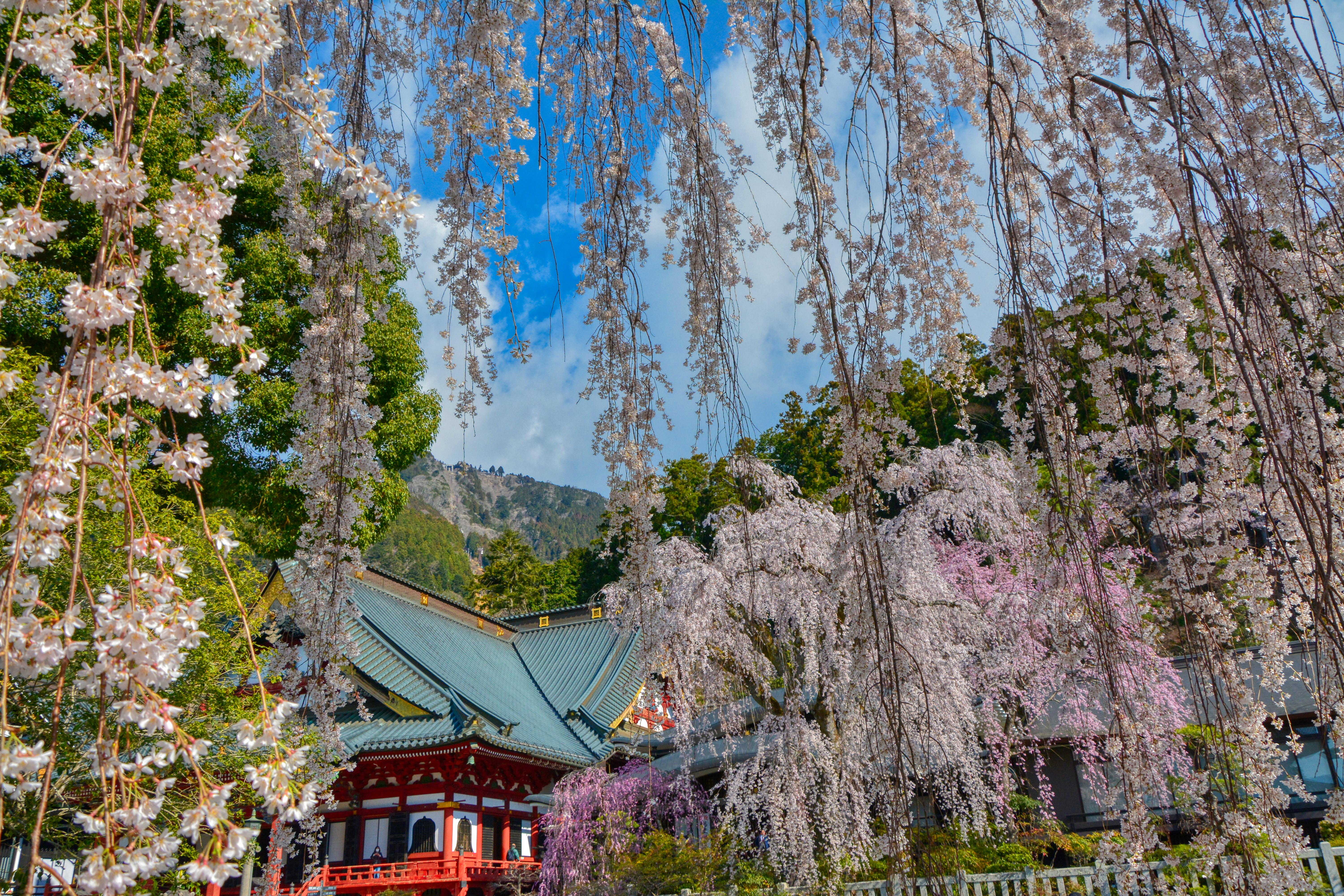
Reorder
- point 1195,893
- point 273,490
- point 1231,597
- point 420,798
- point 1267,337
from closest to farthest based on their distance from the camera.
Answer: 1. point 1267,337
2. point 1231,597
3. point 1195,893
4. point 273,490
5. point 420,798

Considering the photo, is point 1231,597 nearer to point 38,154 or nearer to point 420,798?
point 38,154

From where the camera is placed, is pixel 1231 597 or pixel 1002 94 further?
pixel 1231 597

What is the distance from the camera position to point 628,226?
188 centimetres

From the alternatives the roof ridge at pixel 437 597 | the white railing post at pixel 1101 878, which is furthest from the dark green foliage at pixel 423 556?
the white railing post at pixel 1101 878

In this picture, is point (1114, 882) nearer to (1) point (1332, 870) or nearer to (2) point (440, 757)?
(1) point (1332, 870)

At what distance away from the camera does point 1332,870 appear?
4.43 metres

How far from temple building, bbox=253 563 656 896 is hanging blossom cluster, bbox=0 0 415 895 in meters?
6.40

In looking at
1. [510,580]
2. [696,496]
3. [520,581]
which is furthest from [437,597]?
[510,580]

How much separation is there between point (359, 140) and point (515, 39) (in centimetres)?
44

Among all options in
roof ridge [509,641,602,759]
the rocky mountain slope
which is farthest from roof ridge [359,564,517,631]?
the rocky mountain slope

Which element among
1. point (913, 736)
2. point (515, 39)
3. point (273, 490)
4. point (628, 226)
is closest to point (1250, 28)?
point (628, 226)

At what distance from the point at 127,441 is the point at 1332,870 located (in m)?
6.01

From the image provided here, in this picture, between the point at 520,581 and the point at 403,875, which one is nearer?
the point at 403,875

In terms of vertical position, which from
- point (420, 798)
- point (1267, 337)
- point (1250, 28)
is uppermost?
point (1250, 28)
